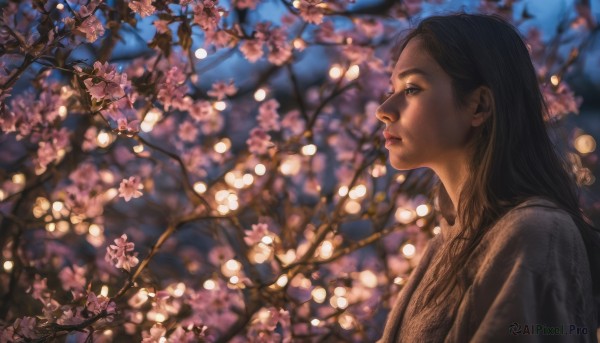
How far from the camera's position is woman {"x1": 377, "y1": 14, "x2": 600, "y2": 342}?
1297 mm

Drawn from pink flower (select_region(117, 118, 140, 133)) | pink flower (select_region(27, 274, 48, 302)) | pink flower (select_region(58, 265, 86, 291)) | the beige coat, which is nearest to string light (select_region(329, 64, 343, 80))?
pink flower (select_region(117, 118, 140, 133))

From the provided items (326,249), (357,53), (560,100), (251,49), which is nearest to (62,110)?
(251,49)

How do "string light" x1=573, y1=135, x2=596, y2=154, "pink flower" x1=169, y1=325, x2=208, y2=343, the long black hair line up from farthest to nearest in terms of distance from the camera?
"string light" x1=573, y1=135, x2=596, y2=154, "pink flower" x1=169, y1=325, x2=208, y2=343, the long black hair

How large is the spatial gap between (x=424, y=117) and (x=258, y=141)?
1.22 metres

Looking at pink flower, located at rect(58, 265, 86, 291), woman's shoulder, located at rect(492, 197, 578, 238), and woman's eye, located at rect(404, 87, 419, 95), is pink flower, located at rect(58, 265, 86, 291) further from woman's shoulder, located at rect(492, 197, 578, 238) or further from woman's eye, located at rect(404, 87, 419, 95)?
woman's shoulder, located at rect(492, 197, 578, 238)

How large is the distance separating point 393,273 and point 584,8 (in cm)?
189

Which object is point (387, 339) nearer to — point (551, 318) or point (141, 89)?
point (551, 318)

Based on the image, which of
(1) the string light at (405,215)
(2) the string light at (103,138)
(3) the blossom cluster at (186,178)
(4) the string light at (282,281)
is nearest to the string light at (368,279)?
(3) the blossom cluster at (186,178)

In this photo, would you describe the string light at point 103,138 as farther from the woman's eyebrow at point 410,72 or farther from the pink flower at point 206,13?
the woman's eyebrow at point 410,72

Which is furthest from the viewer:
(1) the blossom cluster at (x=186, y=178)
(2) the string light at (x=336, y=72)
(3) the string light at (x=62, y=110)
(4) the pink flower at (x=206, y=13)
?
(2) the string light at (x=336, y=72)

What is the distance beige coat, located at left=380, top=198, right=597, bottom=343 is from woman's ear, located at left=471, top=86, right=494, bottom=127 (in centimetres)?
25

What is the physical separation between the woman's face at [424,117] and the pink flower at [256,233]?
0.90 meters

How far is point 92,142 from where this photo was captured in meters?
2.68

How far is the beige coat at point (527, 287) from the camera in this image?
1276 mm
